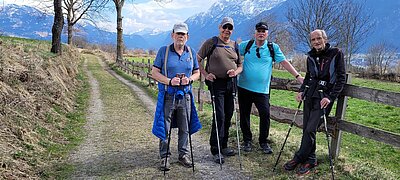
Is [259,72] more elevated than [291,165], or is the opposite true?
[259,72]

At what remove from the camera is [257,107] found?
18.9 feet

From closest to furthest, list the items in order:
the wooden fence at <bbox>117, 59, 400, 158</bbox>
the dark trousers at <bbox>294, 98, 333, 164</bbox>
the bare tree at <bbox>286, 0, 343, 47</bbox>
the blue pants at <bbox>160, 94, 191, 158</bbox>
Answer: the wooden fence at <bbox>117, 59, 400, 158</bbox>
the dark trousers at <bbox>294, 98, 333, 164</bbox>
the blue pants at <bbox>160, 94, 191, 158</bbox>
the bare tree at <bbox>286, 0, 343, 47</bbox>

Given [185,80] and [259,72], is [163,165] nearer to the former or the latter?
[185,80]

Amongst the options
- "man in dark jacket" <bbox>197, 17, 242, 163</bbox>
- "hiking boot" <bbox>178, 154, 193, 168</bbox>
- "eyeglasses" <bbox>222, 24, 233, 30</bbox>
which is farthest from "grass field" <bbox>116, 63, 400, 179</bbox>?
"eyeglasses" <bbox>222, 24, 233, 30</bbox>

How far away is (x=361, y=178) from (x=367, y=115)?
9646 mm

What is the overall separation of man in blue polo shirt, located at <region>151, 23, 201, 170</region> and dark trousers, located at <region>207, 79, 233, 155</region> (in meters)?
0.41

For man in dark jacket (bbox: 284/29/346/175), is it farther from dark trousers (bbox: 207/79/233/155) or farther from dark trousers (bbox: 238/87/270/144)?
dark trousers (bbox: 207/79/233/155)

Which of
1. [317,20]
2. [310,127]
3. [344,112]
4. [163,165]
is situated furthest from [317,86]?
[317,20]

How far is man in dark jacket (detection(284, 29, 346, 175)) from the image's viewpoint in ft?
15.2

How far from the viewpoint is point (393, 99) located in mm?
4457

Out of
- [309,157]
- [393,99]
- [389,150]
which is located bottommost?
[389,150]

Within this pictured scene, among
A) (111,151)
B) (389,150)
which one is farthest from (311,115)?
(389,150)

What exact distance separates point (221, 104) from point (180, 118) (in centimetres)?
72

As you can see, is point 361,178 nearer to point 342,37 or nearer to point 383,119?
point 383,119
